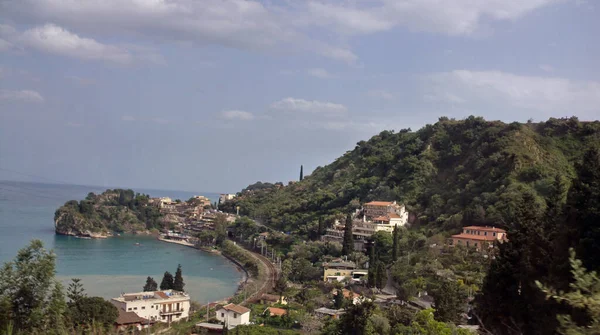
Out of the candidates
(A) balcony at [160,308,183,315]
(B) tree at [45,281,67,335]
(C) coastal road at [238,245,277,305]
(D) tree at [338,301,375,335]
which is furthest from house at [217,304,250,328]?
(B) tree at [45,281,67,335]

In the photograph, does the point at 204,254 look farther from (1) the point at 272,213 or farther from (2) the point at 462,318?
(2) the point at 462,318

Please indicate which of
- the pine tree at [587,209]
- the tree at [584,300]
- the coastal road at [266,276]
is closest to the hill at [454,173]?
the coastal road at [266,276]

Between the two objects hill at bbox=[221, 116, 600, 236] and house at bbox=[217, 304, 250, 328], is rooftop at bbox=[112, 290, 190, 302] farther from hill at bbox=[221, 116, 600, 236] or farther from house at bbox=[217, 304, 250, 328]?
hill at bbox=[221, 116, 600, 236]

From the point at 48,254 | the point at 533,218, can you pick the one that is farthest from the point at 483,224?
the point at 48,254

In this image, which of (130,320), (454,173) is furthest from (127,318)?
(454,173)

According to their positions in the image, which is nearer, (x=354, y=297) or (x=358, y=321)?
(x=358, y=321)

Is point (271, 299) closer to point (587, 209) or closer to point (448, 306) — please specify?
point (448, 306)

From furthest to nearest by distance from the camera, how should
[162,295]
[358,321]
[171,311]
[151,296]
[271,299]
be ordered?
[271,299] → [162,295] → [151,296] → [171,311] → [358,321]
